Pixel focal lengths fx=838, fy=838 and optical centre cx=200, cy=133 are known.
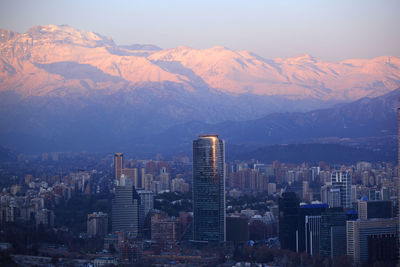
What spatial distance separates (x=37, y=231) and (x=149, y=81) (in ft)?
48.1

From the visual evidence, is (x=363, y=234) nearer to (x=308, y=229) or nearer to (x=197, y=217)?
(x=308, y=229)

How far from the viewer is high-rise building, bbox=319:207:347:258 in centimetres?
1291

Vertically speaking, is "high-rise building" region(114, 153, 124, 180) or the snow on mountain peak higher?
the snow on mountain peak

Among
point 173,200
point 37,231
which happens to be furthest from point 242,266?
point 173,200

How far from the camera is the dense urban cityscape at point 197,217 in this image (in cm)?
1287

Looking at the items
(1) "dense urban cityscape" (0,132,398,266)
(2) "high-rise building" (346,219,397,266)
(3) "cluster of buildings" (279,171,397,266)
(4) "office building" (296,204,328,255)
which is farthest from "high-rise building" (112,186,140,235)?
(2) "high-rise building" (346,219,397,266)

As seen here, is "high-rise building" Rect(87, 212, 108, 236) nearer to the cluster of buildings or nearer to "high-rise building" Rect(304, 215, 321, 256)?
the cluster of buildings

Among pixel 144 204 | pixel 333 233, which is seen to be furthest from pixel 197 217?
pixel 333 233

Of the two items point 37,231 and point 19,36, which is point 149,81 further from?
point 37,231

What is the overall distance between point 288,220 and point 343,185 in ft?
12.9

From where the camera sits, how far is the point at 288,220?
14516 millimetres

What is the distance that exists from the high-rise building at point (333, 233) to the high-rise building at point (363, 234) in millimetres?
219

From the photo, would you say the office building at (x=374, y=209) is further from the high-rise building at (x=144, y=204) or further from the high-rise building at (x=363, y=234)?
the high-rise building at (x=144, y=204)

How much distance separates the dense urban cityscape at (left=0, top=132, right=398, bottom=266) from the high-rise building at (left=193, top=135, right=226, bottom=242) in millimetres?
19
